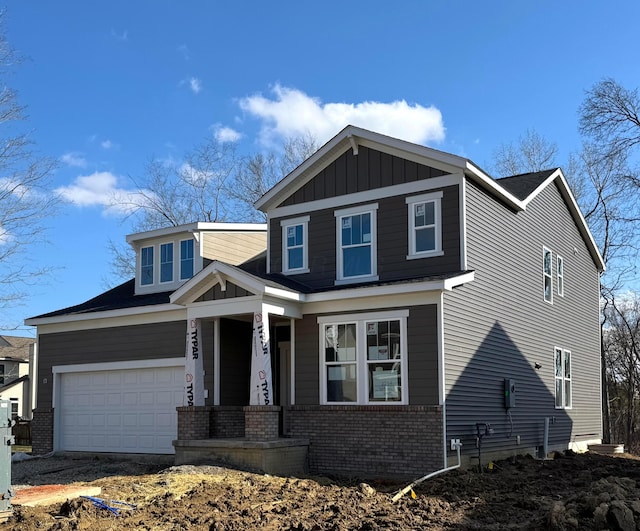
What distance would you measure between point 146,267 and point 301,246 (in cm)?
601

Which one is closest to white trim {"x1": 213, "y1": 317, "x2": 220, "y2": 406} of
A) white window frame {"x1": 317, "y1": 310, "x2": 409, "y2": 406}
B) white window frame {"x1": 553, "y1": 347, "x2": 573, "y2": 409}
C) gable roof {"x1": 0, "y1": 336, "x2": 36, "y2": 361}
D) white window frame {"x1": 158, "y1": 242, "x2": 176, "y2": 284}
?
white window frame {"x1": 317, "y1": 310, "x2": 409, "y2": 406}

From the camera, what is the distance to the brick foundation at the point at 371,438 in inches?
557

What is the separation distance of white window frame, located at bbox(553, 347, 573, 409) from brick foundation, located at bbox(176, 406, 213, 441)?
379 inches

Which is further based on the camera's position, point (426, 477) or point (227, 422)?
point (227, 422)

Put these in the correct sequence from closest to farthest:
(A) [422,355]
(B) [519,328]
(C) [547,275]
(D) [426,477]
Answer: (D) [426,477]
(A) [422,355]
(B) [519,328]
(C) [547,275]

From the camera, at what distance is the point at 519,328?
18.2 metres

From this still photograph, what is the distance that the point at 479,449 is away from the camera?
49.1ft

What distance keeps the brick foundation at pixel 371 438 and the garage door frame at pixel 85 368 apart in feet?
13.9

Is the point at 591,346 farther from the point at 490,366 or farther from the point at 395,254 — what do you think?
the point at 395,254

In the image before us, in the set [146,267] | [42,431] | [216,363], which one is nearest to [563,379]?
[216,363]

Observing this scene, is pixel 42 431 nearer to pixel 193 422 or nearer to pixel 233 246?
Result: pixel 193 422

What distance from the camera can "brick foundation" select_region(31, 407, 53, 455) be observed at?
20.3m

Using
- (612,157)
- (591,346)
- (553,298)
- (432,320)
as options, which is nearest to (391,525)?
(432,320)

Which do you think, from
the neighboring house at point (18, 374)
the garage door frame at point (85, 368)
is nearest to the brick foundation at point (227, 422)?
the garage door frame at point (85, 368)
